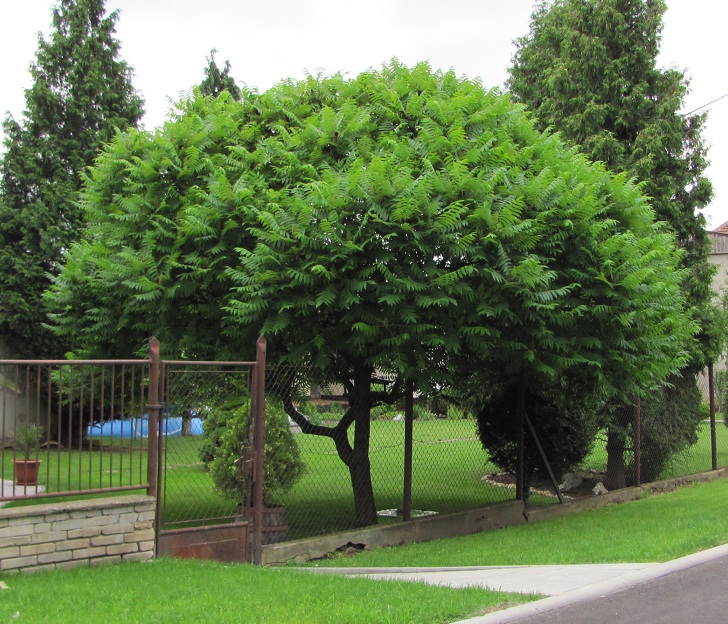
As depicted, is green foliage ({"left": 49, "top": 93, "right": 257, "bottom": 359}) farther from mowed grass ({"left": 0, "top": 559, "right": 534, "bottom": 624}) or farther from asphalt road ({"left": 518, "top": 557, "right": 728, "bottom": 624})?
asphalt road ({"left": 518, "top": 557, "right": 728, "bottom": 624})

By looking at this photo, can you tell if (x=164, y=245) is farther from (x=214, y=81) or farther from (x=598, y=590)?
(x=214, y=81)

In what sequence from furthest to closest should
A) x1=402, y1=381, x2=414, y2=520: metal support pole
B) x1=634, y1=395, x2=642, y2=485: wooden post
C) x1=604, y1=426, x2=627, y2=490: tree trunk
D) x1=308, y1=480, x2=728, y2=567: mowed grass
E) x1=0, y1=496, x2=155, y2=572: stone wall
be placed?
x1=604, y1=426, x2=627, y2=490: tree trunk, x1=634, y1=395, x2=642, y2=485: wooden post, x1=402, y1=381, x2=414, y2=520: metal support pole, x1=308, y1=480, x2=728, y2=567: mowed grass, x1=0, y1=496, x2=155, y2=572: stone wall

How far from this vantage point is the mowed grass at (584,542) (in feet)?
28.8

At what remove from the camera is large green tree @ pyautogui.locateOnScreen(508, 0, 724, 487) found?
18328mm

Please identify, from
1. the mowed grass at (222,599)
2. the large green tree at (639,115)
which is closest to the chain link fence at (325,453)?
the mowed grass at (222,599)

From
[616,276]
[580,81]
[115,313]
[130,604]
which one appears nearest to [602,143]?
[580,81]

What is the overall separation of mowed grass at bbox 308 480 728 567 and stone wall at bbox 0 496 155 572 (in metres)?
2.30

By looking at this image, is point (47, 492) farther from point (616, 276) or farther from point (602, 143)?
point (602, 143)

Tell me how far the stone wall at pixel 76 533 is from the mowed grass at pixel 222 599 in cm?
16

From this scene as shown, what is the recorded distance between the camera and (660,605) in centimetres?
656

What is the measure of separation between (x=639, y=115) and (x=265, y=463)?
1339 centimetres

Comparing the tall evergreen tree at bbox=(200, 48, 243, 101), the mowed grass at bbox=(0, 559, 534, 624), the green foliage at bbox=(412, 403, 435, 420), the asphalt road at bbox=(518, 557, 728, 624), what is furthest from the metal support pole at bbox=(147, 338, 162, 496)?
the tall evergreen tree at bbox=(200, 48, 243, 101)

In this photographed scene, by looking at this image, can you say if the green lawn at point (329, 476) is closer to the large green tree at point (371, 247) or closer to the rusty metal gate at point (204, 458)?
the rusty metal gate at point (204, 458)

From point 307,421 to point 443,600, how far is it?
15.8 ft
